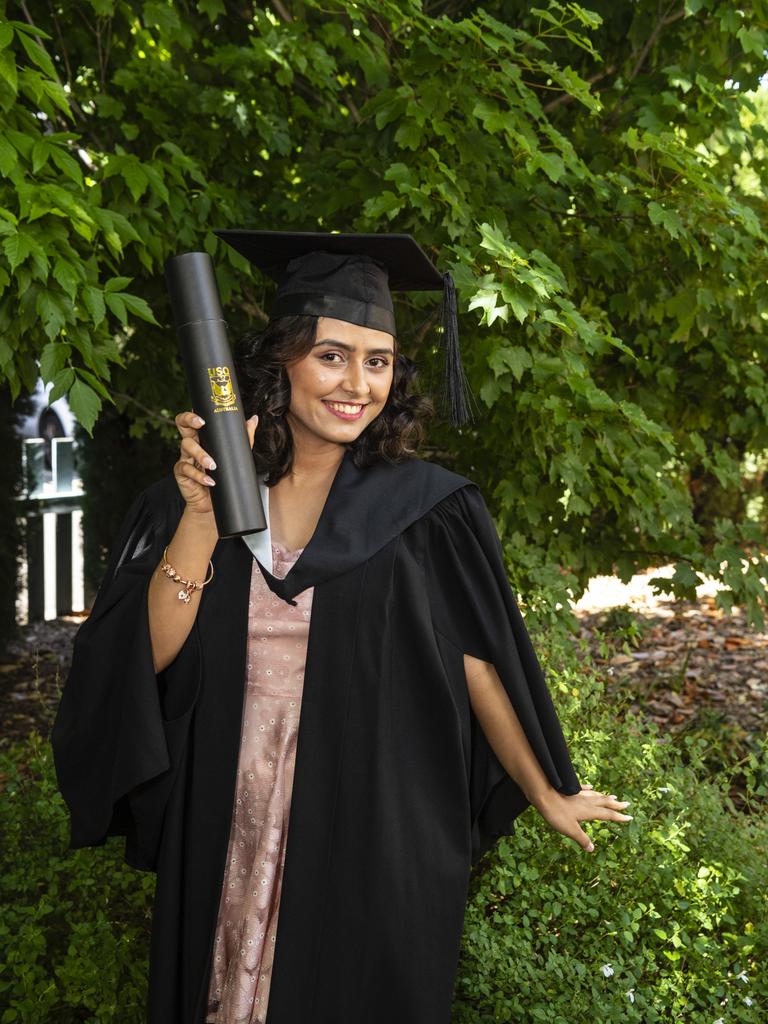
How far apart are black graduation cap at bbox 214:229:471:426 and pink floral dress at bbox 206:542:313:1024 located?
0.53 m

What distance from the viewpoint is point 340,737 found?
195cm

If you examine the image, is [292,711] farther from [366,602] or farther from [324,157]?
[324,157]

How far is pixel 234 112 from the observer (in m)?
3.63

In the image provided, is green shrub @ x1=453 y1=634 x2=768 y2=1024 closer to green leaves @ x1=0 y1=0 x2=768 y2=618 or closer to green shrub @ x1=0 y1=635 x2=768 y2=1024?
green shrub @ x1=0 y1=635 x2=768 y2=1024

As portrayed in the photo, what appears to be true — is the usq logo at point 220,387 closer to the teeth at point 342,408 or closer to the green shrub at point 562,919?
the teeth at point 342,408

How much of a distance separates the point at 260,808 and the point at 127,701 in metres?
0.33

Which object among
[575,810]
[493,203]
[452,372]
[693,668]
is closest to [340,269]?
[452,372]

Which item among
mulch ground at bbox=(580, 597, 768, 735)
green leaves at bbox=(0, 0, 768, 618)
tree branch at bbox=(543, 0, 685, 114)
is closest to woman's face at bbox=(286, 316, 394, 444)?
green leaves at bbox=(0, 0, 768, 618)

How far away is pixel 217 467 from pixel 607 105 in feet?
10.8

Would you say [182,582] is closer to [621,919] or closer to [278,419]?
[278,419]

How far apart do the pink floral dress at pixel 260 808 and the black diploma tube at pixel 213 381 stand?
355mm

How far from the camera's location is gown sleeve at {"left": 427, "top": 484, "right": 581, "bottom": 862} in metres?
2.02

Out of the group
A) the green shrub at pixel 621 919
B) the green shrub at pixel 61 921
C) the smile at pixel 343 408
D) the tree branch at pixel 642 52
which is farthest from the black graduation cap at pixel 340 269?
the tree branch at pixel 642 52

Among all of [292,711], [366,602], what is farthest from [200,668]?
[366,602]
